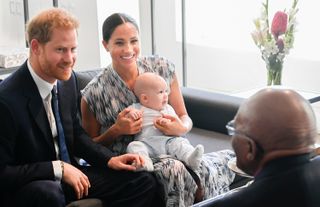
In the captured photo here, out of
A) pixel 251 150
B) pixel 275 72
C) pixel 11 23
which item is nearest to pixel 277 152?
pixel 251 150

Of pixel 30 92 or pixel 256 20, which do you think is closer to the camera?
pixel 30 92

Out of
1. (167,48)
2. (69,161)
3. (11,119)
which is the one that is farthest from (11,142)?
(167,48)

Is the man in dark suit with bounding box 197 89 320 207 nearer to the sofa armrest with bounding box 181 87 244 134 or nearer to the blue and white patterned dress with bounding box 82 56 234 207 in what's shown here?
the blue and white patterned dress with bounding box 82 56 234 207

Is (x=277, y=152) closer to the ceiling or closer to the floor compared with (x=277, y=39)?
closer to the floor

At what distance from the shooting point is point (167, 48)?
539 centimetres

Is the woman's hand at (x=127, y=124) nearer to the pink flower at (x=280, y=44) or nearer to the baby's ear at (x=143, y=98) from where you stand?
the baby's ear at (x=143, y=98)

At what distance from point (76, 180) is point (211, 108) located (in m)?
1.15

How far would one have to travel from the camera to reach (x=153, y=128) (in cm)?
256

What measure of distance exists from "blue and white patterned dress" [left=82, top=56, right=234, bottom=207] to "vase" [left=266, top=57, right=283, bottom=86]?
0.83 metres

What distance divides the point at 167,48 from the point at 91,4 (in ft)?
3.04

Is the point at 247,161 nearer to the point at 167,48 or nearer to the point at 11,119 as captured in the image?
the point at 11,119

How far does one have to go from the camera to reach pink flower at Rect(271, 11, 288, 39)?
329 centimetres

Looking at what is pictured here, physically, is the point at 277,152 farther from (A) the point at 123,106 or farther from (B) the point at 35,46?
(A) the point at 123,106

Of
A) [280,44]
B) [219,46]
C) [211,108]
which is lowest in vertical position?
[211,108]
